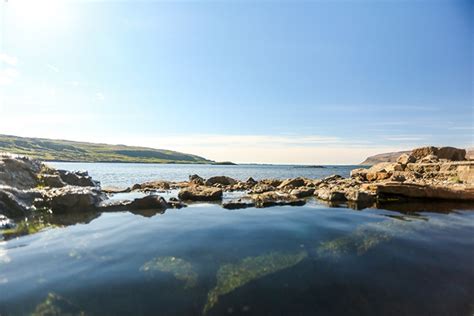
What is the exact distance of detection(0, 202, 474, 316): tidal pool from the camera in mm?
6879

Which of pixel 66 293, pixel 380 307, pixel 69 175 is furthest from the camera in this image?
pixel 69 175

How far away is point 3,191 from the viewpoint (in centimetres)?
1611

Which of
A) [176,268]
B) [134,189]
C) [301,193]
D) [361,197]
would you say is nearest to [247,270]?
[176,268]

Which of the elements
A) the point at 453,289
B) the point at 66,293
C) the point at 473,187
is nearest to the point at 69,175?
the point at 66,293

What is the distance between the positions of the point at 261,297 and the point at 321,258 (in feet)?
12.1

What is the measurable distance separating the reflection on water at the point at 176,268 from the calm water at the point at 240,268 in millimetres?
59

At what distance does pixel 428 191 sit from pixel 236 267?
861 inches

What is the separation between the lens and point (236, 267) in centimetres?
916

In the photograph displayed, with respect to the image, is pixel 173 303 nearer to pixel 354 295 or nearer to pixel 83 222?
pixel 354 295

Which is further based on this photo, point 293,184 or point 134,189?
point 293,184

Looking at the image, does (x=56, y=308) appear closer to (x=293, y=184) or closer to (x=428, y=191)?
(x=428, y=191)

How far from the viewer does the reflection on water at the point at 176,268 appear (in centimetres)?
824

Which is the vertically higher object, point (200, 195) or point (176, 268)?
point (200, 195)

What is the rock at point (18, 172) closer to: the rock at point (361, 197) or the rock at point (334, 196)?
the rock at point (334, 196)
